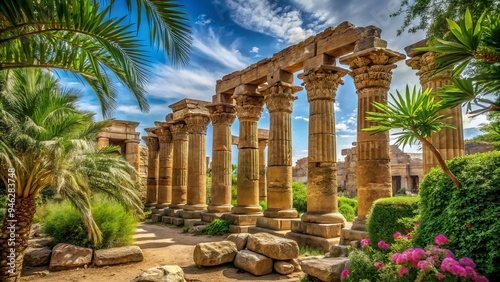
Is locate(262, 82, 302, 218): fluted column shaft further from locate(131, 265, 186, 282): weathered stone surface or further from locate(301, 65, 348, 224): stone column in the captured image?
locate(131, 265, 186, 282): weathered stone surface

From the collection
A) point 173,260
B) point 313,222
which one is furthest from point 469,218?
point 173,260

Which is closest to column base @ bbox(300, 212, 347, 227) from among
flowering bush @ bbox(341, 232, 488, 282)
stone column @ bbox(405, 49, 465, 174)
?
stone column @ bbox(405, 49, 465, 174)

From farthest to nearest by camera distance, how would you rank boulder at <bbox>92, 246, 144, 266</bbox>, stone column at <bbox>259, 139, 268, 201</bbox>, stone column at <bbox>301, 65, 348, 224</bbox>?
1. stone column at <bbox>259, 139, 268, 201</bbox>
2. stone column at <bbox>301, 65, 348, 224</bbox>
3. boulder at <bbox>92, 246, 144, 266</bbox>

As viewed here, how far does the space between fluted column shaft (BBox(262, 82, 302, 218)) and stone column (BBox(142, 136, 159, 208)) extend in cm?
1153

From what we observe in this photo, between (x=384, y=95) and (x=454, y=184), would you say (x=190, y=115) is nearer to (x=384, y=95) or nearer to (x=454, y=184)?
(x=384, y=95)

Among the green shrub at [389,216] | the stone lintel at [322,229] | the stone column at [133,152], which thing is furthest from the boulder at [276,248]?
the stone column at [133,152]

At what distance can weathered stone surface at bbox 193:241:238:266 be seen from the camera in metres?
8.27

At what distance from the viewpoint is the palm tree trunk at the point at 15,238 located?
6.91 meters

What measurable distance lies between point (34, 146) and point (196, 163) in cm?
1012

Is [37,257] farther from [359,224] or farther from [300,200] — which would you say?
[300,200]

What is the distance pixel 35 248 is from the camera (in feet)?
31.8

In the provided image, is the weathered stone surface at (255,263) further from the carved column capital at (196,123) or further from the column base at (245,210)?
the carved column capital at (196,123)

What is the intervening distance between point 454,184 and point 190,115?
14.0 metres

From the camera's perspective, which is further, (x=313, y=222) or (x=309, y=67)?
(x=309, y=67)
